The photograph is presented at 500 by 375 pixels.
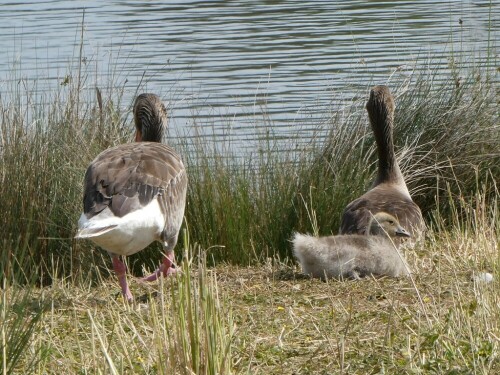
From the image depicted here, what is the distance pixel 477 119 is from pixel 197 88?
7.66m

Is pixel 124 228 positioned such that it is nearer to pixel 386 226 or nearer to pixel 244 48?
pixel 386 226

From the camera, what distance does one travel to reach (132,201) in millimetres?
7297

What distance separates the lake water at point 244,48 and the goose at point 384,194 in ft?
5.66

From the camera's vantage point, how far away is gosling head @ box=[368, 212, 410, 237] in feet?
25.3

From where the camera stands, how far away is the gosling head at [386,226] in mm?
A: 7715

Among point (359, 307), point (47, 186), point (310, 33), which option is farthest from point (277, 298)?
point (310, 33)

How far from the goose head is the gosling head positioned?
8.69ft

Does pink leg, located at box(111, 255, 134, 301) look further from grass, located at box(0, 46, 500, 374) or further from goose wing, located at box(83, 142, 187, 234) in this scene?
goose wing, located at box(83, 142, 187, 234)

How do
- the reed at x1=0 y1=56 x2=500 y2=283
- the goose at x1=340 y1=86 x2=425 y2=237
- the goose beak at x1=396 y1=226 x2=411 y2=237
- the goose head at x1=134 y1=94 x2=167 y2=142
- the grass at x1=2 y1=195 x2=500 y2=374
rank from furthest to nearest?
the reed at x1=0 y1=56 x2=500 y2=283 < the goose head at x1=134 y1=94 x2=167 y2=142 < the goose at x1=340 y1=86 x2=425 y2=237 < the goose beak at x1=396 y1=226 x2=411 y2=237 < the grass at x1=2 y1=195 x2=500 y2=374

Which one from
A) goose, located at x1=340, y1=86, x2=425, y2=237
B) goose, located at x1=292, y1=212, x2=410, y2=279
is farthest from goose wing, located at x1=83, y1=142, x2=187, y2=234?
goose, located at x1=340, y1=86, x2=425, y2=237

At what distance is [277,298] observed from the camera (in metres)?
6.73

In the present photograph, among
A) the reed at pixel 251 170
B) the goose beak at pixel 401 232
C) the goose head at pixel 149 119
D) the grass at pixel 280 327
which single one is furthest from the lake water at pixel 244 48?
the grass at pixel 280 327

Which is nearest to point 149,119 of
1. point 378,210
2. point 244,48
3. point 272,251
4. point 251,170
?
point 251,170

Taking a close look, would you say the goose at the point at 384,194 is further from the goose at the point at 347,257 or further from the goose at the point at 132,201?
the goose at the point at 132,201
